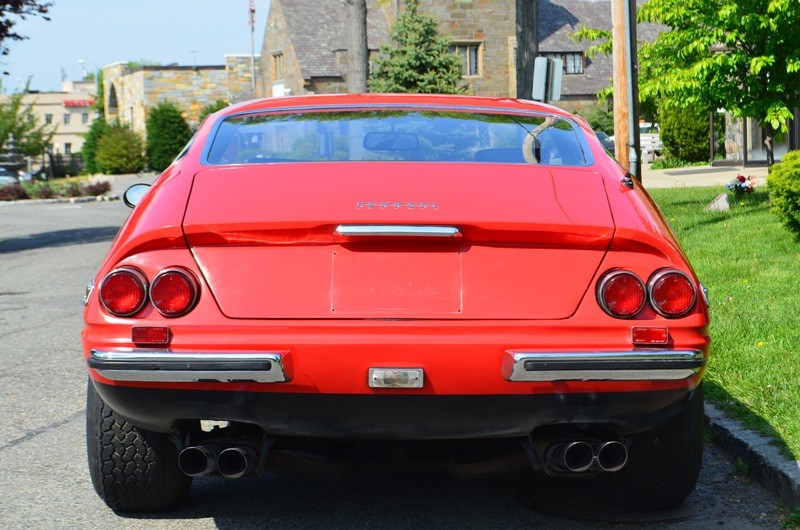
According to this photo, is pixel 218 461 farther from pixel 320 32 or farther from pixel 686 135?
pixel 320 32

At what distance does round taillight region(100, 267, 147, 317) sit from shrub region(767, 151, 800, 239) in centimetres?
831

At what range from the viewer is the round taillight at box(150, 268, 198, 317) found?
3.85 metres

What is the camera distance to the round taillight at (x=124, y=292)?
3.87 m

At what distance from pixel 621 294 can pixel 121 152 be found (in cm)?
5314

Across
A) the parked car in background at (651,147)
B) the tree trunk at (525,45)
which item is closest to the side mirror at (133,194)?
the tree trunk at (525,45)

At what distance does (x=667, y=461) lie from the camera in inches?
173

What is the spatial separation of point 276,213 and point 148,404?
2.44 ft

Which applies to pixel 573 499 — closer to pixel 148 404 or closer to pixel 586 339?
pixel 586 339

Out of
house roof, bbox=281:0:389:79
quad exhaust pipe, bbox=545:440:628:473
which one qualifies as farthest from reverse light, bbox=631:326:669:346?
house roof, bbox=281:0:389:79

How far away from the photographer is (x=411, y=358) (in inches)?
147

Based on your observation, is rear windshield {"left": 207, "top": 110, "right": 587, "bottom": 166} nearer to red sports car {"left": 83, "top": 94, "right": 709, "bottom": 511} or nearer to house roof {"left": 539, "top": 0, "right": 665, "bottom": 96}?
red sports car {"left": 83, "top": 94, "right": 709, "bottom": 511}

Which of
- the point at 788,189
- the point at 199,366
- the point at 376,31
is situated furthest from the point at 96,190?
the point at 199,366

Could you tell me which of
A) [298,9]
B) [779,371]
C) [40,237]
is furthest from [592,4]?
[779,371]

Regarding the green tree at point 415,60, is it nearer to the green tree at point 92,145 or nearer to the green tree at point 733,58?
the green tree at point 733,58
